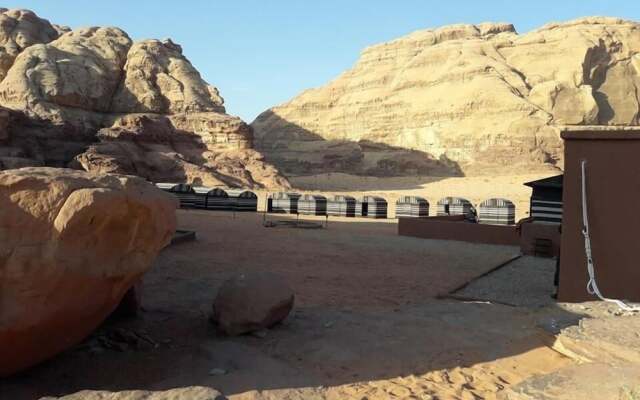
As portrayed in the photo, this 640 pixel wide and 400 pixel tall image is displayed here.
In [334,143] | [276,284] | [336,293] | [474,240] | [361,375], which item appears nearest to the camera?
[361,375]

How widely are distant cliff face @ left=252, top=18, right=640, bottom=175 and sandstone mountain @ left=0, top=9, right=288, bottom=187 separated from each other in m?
19.4

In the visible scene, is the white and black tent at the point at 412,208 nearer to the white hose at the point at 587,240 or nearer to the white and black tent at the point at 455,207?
the white and black tent at the point at 455,207

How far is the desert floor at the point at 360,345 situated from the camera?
4.96 metres

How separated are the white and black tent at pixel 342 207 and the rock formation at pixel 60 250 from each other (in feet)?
67.9

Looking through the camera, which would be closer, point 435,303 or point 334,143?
point 435,303

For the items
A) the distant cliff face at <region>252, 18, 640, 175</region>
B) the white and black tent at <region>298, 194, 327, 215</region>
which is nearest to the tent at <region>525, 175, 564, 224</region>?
the white and black tent at <region>298, 194, 327, 215</region>

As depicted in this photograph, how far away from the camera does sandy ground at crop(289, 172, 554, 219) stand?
125 feet

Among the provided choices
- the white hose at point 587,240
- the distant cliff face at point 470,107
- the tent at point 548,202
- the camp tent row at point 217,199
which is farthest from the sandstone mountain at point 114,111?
the white hose at point 587,240

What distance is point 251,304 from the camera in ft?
21.2

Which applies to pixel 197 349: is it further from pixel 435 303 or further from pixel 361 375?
pixel 435 303

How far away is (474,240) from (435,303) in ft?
29.5

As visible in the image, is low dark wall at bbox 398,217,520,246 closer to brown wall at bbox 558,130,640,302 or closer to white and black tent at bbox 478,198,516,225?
white and black tent at bbox 478,198,516,225

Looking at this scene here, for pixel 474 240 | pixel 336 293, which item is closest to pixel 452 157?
pixel 474 240

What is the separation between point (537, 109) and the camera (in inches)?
2265
